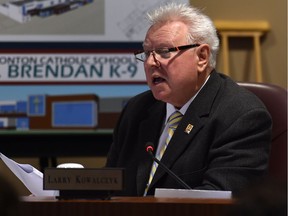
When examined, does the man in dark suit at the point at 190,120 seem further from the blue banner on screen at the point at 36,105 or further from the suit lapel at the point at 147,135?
the blue banner on screen at the point at 36,105

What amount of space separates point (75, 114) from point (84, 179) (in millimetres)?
2388

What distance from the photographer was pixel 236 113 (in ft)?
8.11

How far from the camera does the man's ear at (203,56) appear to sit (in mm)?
2671

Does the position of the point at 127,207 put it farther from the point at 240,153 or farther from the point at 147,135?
the point at 147,135

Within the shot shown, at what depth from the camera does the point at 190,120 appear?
252 centimetres

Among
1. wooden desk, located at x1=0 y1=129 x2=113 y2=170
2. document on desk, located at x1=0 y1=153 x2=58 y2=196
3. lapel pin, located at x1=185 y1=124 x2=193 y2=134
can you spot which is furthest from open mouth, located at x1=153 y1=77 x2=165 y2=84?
wooden desk, located at x1=0 y1=129 x2=113 y2=170

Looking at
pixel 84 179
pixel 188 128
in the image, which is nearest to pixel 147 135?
pixel 188 128

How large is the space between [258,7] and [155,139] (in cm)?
217

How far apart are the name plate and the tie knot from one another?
36.1 inches

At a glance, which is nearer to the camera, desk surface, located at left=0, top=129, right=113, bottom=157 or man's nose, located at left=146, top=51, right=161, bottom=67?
man's nose, located at left=146, top=51, right=161, bottom=67

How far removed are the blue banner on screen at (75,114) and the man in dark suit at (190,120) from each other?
128 centimetres

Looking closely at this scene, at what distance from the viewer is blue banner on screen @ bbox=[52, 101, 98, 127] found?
161 inches

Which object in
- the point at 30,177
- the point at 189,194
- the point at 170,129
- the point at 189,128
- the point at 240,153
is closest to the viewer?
the point at 189,194

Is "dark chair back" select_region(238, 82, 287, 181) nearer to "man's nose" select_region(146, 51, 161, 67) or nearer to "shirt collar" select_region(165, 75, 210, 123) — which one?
"shirt collar" select_region(165, 75, 210, 123)
